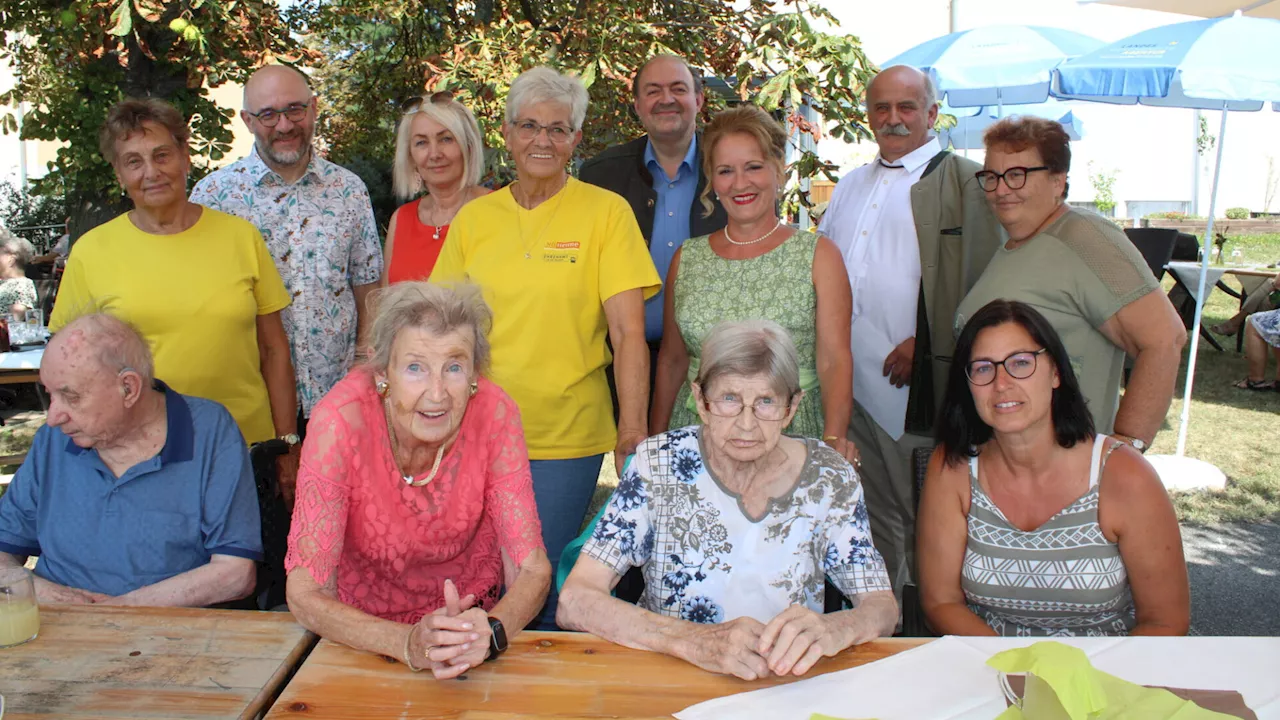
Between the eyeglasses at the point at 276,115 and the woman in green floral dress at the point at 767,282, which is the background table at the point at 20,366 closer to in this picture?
the eyeglasses at the point at 276,115

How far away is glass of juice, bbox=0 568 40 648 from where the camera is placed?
5.54ft

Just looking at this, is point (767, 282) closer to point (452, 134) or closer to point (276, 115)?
point (452, 134)

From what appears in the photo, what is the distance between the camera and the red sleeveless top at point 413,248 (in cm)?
315

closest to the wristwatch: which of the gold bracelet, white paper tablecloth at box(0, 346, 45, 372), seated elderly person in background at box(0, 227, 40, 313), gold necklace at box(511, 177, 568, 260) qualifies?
the gold bracelet

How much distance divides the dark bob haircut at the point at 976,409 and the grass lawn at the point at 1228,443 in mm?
2894

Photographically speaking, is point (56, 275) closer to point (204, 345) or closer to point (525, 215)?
point (204, 345)

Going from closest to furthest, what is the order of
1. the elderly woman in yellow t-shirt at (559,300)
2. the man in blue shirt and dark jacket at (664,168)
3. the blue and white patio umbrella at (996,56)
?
the elderly woman in yellow t-shirt at (559,300), the man in blue shirt and dark jacket at (664,168), the blue and white patio umbrella at (996,56)

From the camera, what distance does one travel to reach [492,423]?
2137mm

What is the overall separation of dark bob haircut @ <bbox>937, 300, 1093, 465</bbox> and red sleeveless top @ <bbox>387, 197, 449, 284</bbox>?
171cm

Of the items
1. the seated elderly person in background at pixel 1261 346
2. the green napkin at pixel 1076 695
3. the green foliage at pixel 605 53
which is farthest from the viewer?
the seated elderly person in background at pixel 1261 346

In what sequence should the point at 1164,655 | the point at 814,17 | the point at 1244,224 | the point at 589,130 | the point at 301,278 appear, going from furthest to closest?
the point at 1244,224
the point at 589,130
the point at 814,17
the point at 301,278
the point at 1164,655

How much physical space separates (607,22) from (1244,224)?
49.2ft

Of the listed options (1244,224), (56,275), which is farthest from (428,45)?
(1244,224)

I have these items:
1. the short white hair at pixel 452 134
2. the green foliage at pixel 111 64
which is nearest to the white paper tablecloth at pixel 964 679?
the short white hair at pixel 452 134
